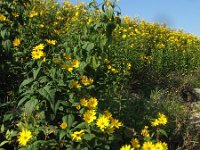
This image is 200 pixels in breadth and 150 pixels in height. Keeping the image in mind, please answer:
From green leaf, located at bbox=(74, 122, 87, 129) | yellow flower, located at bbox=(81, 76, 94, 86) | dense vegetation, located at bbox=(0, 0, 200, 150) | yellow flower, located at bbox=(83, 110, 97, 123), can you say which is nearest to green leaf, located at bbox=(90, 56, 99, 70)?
dense vegetation, located at bbox=(0, 0, 200, 150)

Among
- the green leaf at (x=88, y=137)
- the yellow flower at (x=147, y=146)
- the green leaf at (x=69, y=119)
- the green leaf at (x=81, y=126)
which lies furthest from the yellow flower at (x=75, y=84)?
the yellow flower at (x=147, y=146)

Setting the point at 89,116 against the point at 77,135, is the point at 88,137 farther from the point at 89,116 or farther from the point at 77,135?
the point at 89,116

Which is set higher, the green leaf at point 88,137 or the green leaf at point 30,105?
the green leaf at point 30,105

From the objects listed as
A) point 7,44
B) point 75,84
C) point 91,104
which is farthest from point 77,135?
point 7,44

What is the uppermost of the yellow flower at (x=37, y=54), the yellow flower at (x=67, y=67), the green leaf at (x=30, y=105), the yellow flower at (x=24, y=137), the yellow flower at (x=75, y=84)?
the yellow flower at (x=37, y=54)

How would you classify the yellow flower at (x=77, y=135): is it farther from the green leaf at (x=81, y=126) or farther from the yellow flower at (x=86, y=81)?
the yellow flower at (x=86, y=81)

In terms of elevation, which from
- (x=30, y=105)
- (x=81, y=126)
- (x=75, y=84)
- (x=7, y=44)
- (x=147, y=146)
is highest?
(x=7, y=44)

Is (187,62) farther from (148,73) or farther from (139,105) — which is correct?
(139,105)

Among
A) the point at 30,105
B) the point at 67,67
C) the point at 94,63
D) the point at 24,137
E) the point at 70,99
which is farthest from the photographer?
the point at 94,63

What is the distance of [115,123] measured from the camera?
11.2 feet

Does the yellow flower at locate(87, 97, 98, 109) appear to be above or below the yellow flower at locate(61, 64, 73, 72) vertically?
below

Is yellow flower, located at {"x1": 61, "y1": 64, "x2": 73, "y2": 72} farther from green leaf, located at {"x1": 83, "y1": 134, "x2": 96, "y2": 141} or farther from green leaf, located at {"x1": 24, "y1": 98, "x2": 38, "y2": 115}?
green leaf, located at {"x1": 83, "y1": 134, "x2": 96, "y2": 141}

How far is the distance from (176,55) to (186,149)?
527 centimetres

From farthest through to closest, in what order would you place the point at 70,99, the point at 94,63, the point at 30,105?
1. the point at 94,63
2. the point at 70,99
3. the point at 30,105
